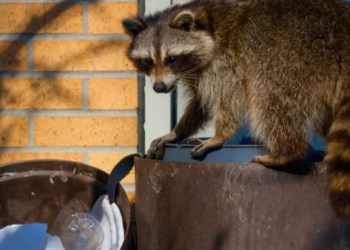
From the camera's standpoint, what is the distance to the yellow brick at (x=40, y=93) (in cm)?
289

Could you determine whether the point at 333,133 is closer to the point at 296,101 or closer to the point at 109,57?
the point at 296,101

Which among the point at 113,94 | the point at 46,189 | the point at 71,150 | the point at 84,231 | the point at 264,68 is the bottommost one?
the point at 84,231

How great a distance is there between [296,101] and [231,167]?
1.14ft

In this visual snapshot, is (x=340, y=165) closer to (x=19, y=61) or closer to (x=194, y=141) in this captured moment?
(x=194, y=141)

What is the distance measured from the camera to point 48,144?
9.50 feet

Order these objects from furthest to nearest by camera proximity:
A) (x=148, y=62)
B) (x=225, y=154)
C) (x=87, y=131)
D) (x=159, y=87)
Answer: (x=87, y=131), (x=148, y=62), (x=159, y=87), (x=225, y=154)

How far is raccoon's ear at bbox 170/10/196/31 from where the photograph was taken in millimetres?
2455

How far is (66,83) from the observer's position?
114 inches

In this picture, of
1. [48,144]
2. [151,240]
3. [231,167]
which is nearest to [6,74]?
[48,144]

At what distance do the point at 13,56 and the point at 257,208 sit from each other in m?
1.45

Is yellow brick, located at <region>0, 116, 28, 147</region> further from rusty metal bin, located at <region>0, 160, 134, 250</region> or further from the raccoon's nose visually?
the raccoon's nose

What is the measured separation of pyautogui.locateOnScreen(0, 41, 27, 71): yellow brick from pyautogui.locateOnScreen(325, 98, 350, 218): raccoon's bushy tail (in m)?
1.45

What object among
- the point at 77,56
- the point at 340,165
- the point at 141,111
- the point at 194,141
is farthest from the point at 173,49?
the point at 340,165

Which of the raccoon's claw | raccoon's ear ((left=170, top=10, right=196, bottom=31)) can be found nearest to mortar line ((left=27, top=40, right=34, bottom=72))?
raccoon's ear ((left=170, top=10, right=196, bottom=31))
